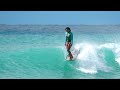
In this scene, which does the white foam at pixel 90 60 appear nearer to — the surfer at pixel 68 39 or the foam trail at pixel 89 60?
the foam trail at pixel 89 60

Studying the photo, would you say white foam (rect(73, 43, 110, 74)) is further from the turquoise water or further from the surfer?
the surfer

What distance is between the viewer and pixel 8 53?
10984 millimetres

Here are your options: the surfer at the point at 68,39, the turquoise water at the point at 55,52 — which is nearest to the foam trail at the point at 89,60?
the turquoise water at the point at 55,52

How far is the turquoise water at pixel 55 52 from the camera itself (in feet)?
35.7

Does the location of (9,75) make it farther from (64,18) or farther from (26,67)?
(64,18)

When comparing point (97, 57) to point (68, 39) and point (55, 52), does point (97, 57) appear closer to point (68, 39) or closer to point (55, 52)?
point (68, 39)

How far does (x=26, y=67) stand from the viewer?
10.9 meters

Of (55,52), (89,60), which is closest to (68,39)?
(55,52)

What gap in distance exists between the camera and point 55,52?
10.9 metres
